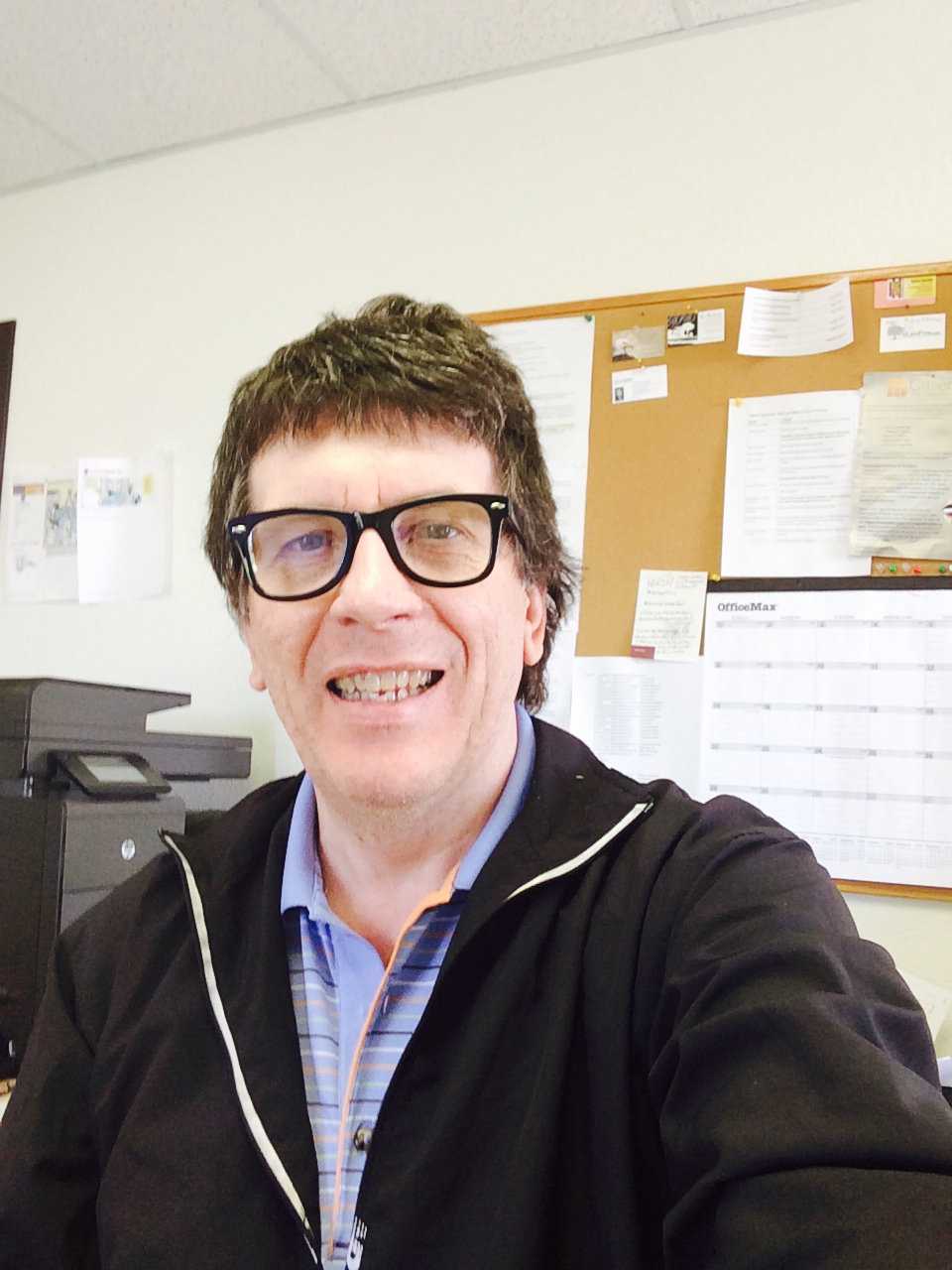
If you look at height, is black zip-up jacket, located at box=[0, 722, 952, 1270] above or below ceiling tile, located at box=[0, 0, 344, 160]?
below

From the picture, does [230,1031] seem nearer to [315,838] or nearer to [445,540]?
[315,838]

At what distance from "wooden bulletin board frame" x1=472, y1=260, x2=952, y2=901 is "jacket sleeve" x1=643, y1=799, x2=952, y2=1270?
3.34 feet

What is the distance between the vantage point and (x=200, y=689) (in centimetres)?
204

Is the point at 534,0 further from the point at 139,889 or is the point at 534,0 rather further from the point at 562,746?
the point at 139,889

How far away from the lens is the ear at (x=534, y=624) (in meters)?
1.04

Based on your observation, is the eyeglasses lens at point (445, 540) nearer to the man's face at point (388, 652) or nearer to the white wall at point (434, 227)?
the man's face at point (388, 652)

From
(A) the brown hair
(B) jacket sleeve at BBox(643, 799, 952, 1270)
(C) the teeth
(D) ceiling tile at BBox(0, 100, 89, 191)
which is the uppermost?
(D) ceiling tile at BBox(0, 100, 89, 191)

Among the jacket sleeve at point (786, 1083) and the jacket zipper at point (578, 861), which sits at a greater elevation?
the jacket zipper at point (578, 861)

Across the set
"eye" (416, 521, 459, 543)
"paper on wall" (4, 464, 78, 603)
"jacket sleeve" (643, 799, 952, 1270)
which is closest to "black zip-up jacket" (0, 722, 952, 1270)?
"jacket sleeve" (643, 799, 952, 1270)

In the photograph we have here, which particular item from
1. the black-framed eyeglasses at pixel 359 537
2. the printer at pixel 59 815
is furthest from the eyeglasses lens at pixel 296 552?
the printer at pixel 59 815

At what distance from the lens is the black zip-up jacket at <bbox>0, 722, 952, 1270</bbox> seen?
0.56 meters

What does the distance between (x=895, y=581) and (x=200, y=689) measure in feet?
4.35

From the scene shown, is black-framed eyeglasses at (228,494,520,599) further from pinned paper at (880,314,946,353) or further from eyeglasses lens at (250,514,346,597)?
pinned paper at (880,314,946,353)

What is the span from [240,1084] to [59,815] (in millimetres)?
667
